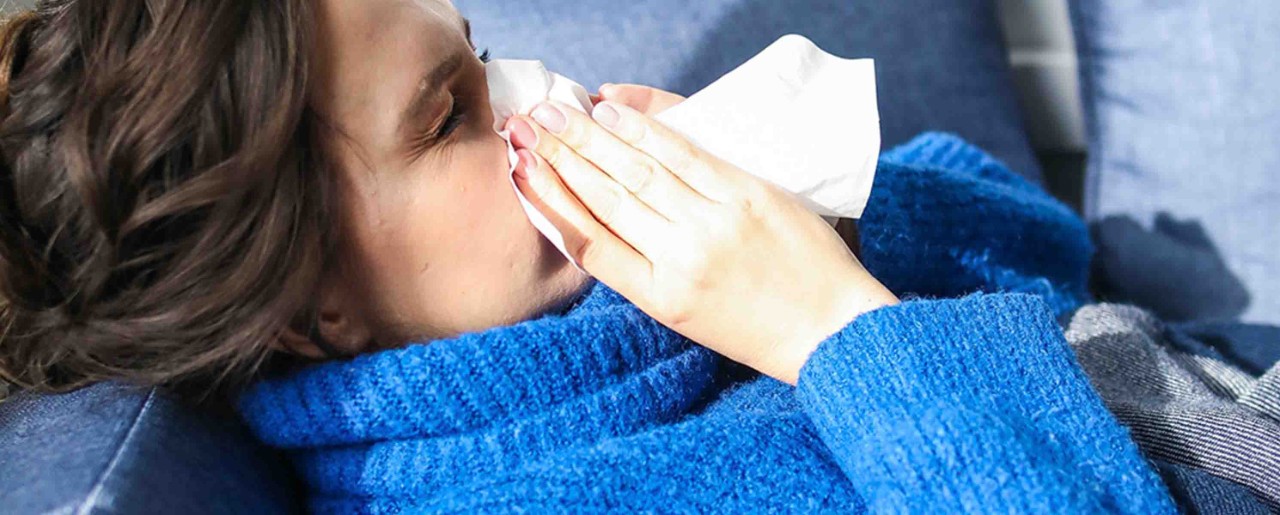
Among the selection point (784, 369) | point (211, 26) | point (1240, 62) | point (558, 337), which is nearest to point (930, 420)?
point (784, 369)

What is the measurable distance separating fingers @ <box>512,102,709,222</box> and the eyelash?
0.19 feet

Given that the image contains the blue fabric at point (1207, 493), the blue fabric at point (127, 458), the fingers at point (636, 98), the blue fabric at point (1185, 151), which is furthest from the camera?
the blue fabric at point (1185, 151)

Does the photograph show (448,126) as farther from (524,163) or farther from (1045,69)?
(1045,69)

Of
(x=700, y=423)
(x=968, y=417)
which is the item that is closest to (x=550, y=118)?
(x=700, y=423)

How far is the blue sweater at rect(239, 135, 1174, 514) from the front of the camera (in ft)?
2.30

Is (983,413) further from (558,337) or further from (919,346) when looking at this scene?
(558,337)

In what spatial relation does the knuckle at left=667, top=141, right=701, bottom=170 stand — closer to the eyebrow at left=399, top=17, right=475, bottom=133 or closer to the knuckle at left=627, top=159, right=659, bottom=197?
the knuckle at left=627, top=159, right=659, bottom=197

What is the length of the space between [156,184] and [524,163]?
24cm

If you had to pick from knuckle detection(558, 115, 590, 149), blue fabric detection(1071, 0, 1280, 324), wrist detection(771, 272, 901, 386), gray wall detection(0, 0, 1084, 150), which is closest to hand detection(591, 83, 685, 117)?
knuckle detection(558, 115, 590, 149)

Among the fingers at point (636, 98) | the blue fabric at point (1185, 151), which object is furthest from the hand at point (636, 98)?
the blue fabric at point (1185, 151)

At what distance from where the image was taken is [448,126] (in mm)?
824

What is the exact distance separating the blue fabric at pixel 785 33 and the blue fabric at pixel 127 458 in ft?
2.22

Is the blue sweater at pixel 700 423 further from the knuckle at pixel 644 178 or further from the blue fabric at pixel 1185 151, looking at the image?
the blue fabric at pixel 1185 151

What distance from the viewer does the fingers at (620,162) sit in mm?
793
